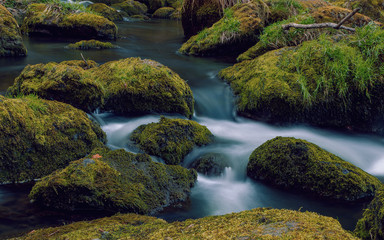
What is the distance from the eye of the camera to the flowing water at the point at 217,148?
332cm

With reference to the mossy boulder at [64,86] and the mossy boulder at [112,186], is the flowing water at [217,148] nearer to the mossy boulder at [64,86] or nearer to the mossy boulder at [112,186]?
the mossy boulder at [112,186]

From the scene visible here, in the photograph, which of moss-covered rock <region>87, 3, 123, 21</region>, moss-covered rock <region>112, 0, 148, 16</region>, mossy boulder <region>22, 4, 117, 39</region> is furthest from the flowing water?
moss-covered rock <region>112, 0, 148, 16</region>

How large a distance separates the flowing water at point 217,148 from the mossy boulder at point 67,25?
103 inches

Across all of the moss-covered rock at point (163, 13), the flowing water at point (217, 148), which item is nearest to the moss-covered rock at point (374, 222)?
the flowing water at point (217, 148)

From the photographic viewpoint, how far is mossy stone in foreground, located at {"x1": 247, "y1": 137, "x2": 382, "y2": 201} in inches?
155

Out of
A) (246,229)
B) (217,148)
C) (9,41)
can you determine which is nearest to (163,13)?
(9,41)

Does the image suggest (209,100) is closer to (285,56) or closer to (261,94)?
(261,94)

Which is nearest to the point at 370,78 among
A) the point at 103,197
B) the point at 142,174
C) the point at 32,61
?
the point at 142,174

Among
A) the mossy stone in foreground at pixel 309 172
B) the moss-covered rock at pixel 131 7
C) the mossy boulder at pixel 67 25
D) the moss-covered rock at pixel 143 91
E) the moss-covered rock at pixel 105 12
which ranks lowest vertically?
the mossy stone in foreground at pixel 309 172

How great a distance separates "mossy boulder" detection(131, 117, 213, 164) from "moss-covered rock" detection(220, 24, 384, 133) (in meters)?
1.78

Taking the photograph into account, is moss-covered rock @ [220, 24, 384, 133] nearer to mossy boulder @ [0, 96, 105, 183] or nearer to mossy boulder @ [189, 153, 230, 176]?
mossy boulder @ [189, 153, 230, 176]

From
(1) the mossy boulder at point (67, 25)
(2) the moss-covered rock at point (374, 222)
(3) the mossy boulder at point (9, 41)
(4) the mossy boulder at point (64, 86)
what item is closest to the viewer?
(2) the moss-covered rock at point (374, 222)

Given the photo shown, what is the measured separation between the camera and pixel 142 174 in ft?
11.8

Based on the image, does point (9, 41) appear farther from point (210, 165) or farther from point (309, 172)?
point (309, 172)
